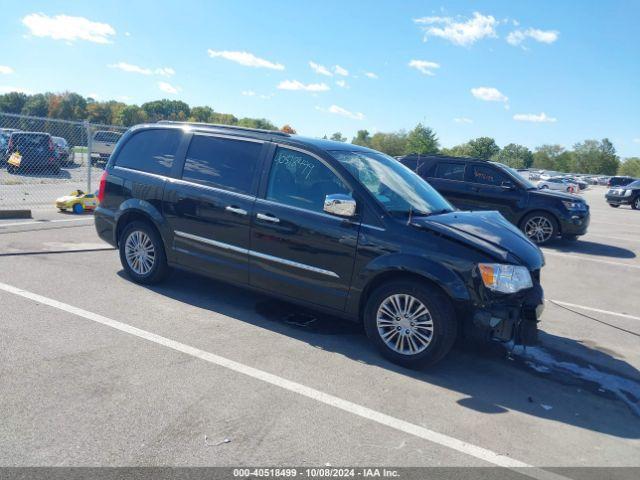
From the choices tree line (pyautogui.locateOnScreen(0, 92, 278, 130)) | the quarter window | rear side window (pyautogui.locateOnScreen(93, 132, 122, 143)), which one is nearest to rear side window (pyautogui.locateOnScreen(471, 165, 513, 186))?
the quarter window

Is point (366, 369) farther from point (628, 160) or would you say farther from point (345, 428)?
point (628, 160)

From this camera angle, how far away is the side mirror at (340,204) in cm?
442

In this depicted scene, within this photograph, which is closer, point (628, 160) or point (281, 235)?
point (281, 235)

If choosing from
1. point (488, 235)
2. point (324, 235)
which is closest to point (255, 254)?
point (324, 235)

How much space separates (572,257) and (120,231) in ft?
27.8

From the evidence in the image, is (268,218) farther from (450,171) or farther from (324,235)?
(450,171)

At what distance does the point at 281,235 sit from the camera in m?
4.91

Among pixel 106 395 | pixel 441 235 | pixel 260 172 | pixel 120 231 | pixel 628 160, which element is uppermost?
pixel 628 160

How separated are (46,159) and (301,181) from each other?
16.4 meters

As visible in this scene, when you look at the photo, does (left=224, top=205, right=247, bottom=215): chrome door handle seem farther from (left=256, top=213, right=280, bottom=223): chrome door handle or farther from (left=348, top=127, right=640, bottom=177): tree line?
(left=348, top=127, right=640, bottom=177): tree line

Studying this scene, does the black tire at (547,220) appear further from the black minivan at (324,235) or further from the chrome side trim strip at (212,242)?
the chrome side trim strip at (212,242)

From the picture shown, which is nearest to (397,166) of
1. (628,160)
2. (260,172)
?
(260,172)

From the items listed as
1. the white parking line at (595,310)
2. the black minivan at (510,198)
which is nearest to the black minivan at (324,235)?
the white parking line at (595,310)

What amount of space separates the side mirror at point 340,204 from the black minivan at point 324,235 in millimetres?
11
